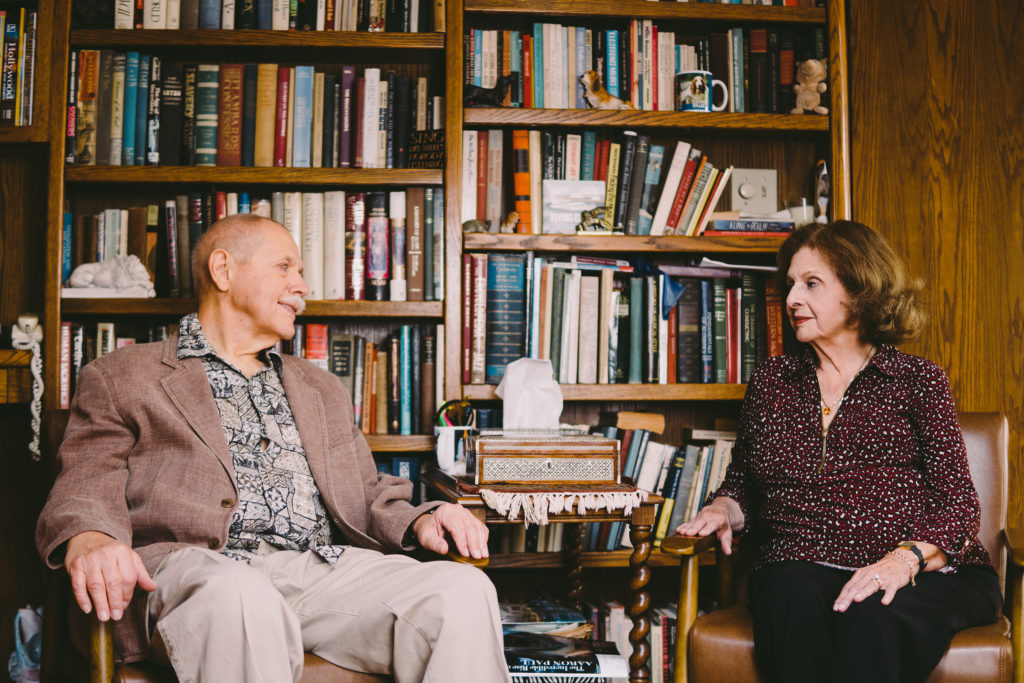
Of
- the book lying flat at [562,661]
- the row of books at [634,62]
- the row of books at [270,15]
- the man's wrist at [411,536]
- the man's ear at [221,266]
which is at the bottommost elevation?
the book lying flat at [562,661]

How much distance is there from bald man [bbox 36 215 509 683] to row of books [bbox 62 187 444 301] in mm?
481

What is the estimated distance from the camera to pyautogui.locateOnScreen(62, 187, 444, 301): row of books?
7.72ft

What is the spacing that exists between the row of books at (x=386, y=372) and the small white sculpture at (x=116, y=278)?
41 cm

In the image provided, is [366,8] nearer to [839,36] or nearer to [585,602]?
[839,36]

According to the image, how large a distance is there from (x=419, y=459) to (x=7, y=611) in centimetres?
126

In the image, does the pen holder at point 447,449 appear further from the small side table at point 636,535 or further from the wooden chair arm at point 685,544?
the wooden chair arm at point 685,544

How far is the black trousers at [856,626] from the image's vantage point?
149 cm

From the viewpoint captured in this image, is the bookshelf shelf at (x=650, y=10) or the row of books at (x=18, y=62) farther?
the bookshelf shelf at (x=650, y=10)

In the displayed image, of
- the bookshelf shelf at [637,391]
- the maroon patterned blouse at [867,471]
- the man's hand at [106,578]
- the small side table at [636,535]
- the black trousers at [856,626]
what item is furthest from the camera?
the bookshelf shelf at [637,391]

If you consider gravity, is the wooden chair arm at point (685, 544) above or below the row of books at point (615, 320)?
below

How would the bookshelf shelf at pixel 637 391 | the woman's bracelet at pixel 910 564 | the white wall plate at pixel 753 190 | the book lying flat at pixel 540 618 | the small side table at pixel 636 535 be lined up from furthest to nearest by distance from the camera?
1. the white wall plate at pixel 753 190
2. the bookshelf shelf at pixel 637 391
3. the book lying flat at pixel 540 618
4. the small side table at pixel 636 535
5. the woman's bracelet at pixel 910 564

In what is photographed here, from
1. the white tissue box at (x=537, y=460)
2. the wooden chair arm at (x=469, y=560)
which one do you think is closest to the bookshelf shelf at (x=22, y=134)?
the white tissue box at (x=537, y=460)

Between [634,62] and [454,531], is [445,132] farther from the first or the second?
[454,531]

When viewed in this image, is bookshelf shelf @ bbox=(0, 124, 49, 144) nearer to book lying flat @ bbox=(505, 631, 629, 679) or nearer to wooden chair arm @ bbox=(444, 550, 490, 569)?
wooden chair arm @ bbox=(444, 550, 490, 569)
